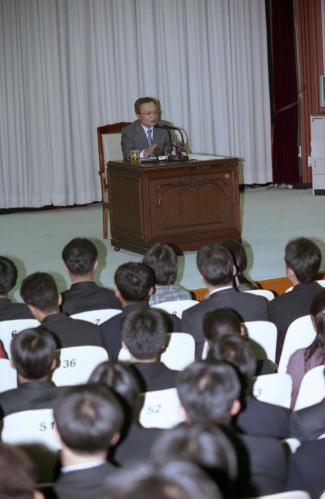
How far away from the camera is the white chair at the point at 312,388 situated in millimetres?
3164

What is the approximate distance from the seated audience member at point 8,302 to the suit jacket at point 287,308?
1255 millimetres

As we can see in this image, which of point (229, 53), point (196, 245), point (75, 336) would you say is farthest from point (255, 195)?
point (75, 336)

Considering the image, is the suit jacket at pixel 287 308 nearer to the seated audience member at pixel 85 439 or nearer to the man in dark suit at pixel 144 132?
the seated audience member at pixel 85 439

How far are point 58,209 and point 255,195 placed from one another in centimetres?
273

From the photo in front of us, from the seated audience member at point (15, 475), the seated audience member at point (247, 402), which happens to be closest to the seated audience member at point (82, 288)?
the seated audience member at point (247, 402)

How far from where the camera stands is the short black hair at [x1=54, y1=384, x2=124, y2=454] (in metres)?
2.12

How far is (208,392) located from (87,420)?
374 mm

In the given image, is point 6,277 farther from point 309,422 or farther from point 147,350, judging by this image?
point 309,422

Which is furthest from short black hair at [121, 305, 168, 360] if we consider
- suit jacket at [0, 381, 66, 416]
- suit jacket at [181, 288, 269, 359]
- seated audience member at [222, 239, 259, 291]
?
seated audience member at [222, 239, 259, 291]

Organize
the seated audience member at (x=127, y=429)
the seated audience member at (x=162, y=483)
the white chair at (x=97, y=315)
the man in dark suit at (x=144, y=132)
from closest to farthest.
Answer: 1. the seated audience member at (x=162, y=483)
2. the seated audience member at (x=127, y=429)
3. the white chair at (x=97, y=315)
4. the man in dark suit at (x=144, y=132)

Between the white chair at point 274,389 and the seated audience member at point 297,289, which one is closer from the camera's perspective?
the white chair at point 274,389

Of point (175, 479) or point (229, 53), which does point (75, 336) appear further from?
point (229, 53)

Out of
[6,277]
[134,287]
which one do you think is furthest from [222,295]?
[6,277]

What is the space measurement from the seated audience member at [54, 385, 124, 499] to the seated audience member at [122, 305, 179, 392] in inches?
43.0
